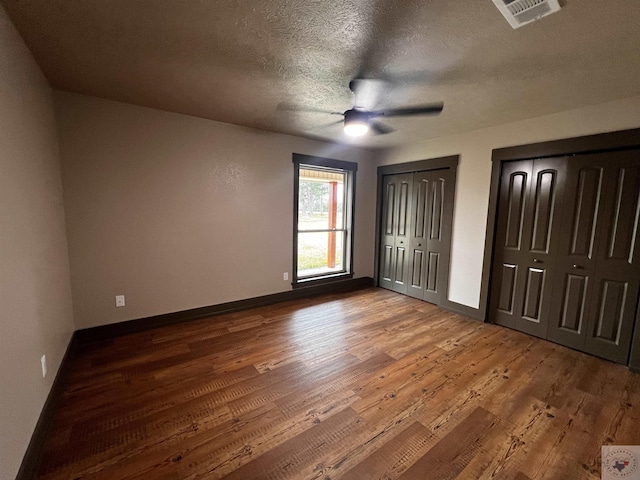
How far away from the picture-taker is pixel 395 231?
476 centimetres

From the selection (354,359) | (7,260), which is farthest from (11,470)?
(354,359)

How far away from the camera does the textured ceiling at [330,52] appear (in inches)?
58.6

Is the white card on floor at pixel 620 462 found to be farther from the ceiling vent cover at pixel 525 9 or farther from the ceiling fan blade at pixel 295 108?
the ceiling fan blade at pixel 295 108

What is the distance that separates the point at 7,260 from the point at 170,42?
157 centimetres

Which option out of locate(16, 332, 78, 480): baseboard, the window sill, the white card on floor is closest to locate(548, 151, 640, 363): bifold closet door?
the white card on floor

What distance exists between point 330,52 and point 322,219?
299cm

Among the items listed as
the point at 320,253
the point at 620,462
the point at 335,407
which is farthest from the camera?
the point at 320,253

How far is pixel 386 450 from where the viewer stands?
163 centimetres

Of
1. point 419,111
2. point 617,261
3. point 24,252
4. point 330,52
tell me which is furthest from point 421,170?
point 24,252

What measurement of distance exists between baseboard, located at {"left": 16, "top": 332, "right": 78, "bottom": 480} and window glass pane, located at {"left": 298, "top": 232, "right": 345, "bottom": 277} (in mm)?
2932

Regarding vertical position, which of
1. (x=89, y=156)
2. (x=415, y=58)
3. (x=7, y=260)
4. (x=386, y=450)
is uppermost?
(x=415, y=58)

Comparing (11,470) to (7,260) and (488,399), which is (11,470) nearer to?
(7,260)

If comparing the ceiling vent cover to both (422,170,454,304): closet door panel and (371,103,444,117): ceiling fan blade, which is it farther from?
(422,170,454,304): closet door panel

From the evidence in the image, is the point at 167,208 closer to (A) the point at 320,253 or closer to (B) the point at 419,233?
(A) the point at 320,253
